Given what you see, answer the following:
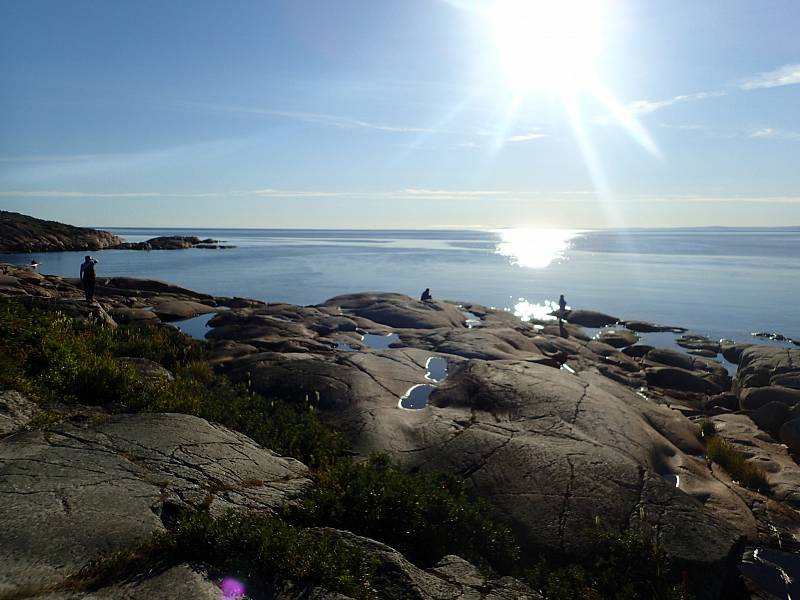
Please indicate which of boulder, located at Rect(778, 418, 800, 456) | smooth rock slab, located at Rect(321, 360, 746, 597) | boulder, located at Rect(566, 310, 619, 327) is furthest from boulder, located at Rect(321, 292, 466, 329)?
boulder, located at Rect(778, 418, 800, 456)

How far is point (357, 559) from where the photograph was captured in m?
6.07

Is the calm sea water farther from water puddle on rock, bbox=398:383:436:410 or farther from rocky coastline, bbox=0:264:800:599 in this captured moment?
water puddle on rock, bbox=398:383:436:410

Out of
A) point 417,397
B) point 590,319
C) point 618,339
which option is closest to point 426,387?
point 417,397

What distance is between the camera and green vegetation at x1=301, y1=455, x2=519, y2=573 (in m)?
7.46

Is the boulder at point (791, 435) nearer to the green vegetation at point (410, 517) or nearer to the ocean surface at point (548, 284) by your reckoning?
the green vegetation at point (410, 517)

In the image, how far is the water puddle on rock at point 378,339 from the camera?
2363cm

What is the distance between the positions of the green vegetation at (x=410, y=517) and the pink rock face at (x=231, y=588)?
2016mm

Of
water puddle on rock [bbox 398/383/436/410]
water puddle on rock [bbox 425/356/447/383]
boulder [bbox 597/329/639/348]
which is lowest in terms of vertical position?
boulder [bbox 597/329/639/348]

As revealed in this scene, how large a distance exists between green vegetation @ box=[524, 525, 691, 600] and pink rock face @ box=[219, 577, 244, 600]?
4194 mm

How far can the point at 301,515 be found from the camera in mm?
7387

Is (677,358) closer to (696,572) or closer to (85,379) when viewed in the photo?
(696,572)

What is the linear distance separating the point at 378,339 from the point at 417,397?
397 inches

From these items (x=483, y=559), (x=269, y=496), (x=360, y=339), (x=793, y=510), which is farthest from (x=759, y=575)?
(x=360, y=339)

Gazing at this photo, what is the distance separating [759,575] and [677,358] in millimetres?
21781
